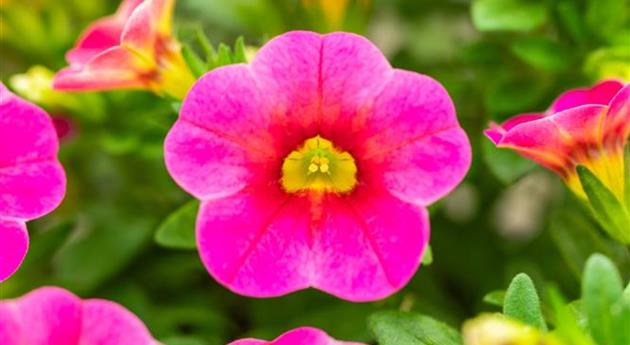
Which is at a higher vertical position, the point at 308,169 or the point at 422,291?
the point at 308,169

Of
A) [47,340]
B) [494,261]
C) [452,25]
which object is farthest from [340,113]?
[452,25]

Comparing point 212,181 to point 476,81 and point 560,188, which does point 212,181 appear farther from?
point 560,188

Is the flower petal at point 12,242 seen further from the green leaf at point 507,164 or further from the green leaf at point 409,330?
the green leaf at point 507,164

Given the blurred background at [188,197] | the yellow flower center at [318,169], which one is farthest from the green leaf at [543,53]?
the yellow flower center at [318,169]

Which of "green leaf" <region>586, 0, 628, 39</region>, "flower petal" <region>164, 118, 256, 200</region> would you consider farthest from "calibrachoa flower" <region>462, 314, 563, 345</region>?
"green leaf" <region>586, 0, 628, 39</region>

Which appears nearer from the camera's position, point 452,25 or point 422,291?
point 422,291

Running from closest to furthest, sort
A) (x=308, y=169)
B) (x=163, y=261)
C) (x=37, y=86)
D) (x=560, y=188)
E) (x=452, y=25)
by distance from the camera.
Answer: (x=308, y=169) → (x=37, y=86) → (x=163, y=261) → (x=560, y=188) → (x=452, y=25)
